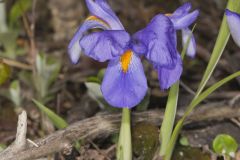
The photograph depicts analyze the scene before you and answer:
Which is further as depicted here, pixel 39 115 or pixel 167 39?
pixel 39 115

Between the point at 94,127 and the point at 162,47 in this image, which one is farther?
the point at 94,127

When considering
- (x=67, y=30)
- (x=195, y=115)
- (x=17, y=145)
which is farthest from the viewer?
(x=67, y=30)

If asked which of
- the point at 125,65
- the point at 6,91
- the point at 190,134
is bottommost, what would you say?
the point at 190,134

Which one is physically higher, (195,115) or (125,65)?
(125,65)

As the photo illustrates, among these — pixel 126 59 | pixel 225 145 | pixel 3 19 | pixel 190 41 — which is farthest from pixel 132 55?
pixel 3 19

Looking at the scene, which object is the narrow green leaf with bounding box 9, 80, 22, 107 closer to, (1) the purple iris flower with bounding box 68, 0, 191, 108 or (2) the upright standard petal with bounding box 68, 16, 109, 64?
(2) the upright standard petal with bounding box 68, 16, 109, 64

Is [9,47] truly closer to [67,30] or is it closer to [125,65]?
[67,30]

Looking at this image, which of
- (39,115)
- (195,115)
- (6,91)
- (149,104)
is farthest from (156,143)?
(6,91)

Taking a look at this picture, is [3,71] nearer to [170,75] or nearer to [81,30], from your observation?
[81,30]

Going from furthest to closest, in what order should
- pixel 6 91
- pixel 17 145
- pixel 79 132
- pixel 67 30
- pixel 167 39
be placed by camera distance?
pixel 67 30, pixel 6 91, pixel 79 132, pixel 17 145, pixel 167 39
